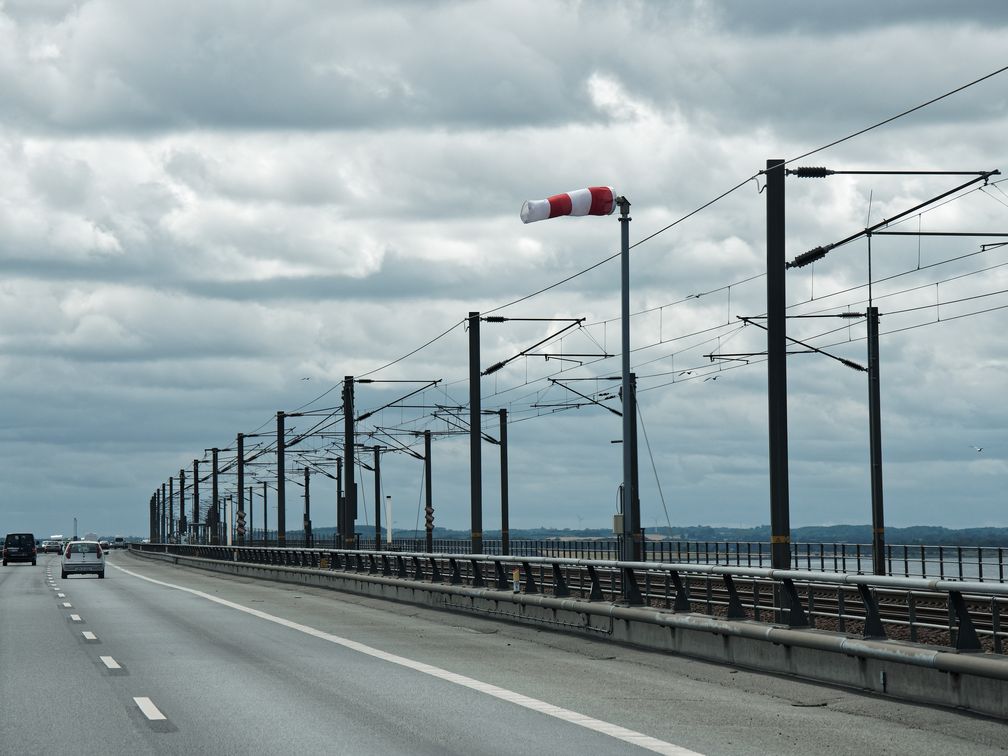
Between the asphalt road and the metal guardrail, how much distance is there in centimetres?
93

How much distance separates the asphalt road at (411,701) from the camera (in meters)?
12.0

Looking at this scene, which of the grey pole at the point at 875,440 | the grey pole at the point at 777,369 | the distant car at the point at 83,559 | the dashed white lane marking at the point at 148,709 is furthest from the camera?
the distant car at the point at 83,559

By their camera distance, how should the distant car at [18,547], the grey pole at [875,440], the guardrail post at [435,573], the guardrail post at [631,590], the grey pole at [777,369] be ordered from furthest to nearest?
the distant car at [18,547] → the grey pole at [875,440] → the guardrail post at [435,573] → the guardrail post at [631,590] → the grey pole at [777,369]

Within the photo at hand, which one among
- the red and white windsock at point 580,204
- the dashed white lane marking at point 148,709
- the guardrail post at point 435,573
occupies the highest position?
the red and white windsock at point 580,204

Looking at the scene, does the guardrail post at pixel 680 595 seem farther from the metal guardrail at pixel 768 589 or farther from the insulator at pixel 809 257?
the insulator at pixel 809 257

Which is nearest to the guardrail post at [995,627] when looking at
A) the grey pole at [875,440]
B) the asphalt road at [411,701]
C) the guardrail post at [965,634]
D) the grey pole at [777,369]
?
the guardrail post at [965,634]

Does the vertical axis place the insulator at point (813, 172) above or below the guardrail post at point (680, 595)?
above

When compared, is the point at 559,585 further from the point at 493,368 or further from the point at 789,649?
the point at 493,368

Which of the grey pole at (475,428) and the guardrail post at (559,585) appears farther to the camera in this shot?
the grey pole at (475,428)

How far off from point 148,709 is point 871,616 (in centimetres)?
715

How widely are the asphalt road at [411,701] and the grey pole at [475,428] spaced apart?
1746 centimetres

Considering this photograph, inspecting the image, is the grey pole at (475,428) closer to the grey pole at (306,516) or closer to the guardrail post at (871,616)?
the guardrail post at (871,616)

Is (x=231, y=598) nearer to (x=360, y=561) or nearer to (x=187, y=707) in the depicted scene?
(x=360, y=561)

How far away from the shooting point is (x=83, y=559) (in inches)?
2518
